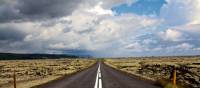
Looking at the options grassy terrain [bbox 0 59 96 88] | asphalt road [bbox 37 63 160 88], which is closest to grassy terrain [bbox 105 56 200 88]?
asphalt road [bbox 37 63 160 88]

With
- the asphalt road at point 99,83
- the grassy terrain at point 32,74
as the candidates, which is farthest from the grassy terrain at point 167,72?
the grassy terrain at point 32,74

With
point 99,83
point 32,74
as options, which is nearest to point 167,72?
point 32,74

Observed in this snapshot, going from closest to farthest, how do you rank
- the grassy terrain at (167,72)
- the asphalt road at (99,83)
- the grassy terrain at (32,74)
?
1. the asphalt road at (99,83)
2. the grassy terrain at (167,72)
3. the grassy terrain at (32,74)

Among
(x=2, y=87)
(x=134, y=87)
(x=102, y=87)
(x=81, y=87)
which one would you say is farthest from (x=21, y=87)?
(x=134, y=87)

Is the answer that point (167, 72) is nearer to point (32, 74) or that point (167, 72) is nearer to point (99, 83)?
point (32, 74)

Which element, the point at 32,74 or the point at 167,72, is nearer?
the point at 167,72

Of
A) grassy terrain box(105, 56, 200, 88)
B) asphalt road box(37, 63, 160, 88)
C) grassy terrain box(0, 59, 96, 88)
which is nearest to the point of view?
asphalt road box(37, 63, 160, 88)

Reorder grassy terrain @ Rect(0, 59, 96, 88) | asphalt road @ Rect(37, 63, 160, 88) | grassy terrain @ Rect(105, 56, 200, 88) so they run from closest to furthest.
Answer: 1. asphalt road @ Rect(37, 63, 160, 88)
2. grassy terrain @ Rect(105, 56, 200, 88)
3. grassy terrain @ Rect(0, 59, 96, 88)

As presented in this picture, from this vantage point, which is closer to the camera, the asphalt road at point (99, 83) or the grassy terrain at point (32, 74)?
the asphalt road at point (99, 83)

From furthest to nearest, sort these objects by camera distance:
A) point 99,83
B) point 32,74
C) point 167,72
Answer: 1. point 32,74
2. point 167,72
3. point 99,83

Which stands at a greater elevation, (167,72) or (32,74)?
(167,72)

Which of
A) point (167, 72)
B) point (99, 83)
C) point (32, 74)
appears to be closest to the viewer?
point (99, 83)

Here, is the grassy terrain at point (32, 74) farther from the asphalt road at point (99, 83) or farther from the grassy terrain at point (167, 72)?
the grassy terrain at point (167, 72)

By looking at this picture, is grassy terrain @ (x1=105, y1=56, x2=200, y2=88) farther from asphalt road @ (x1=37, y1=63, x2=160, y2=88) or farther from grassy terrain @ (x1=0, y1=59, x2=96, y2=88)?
grassy terrain @ (x1=0, y1=59, x2=96, y2=88)
